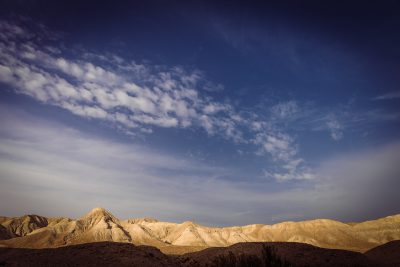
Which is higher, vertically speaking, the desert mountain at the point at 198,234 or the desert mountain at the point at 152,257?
the desert mountain at the point at 198,234

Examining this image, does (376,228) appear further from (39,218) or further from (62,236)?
(39,218)

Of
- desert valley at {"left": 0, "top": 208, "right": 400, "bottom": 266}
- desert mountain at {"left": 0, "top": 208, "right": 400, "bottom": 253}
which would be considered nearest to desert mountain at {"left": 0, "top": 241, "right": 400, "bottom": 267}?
desert valley at {"left": 0, "top": 208, "right": 400, "bottom": 266}

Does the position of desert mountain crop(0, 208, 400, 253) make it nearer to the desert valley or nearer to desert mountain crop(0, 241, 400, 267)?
the desert valley

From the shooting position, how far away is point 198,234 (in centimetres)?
10306

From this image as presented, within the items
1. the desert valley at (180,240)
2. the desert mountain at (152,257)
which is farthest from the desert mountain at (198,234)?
the desert mountain at (152,257)

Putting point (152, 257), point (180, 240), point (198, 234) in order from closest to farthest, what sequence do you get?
point (152, 257) → point (180, 240) → point (198, 234)

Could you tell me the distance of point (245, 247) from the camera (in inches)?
1266

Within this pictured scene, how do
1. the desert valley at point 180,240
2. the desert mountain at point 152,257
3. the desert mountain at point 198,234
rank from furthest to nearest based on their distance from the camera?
1. the desert mountain at point 198,234
2. the desert valley at point 180,240
3. the desert mountain at point 152,257

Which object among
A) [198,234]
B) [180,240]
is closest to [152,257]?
[180,240]

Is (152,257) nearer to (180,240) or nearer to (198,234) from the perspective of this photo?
(180,240)

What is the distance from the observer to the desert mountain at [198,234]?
3674 inches

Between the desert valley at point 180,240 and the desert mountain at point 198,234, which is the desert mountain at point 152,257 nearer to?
the desert valley at point 180,240

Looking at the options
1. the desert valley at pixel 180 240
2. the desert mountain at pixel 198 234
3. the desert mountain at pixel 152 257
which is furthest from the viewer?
the desert mountain at pixel 198 234

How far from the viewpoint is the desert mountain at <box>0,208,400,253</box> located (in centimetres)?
9331
